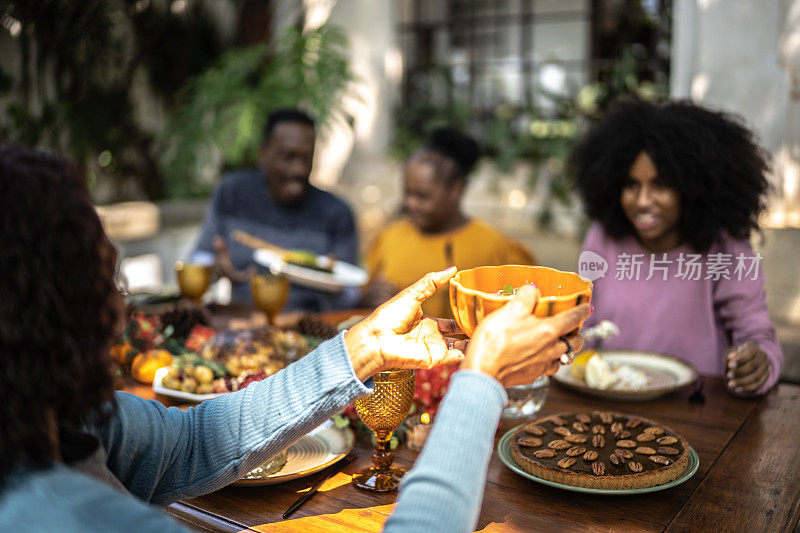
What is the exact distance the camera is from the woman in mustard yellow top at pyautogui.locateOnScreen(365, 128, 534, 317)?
3.53 meters

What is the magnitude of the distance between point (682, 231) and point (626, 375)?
0.80 meters

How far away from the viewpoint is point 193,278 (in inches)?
111

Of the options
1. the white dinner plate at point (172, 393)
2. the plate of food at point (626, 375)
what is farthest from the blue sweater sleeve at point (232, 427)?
the plate of food at point (626, 375)

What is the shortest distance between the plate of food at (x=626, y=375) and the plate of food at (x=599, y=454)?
1.03 feet

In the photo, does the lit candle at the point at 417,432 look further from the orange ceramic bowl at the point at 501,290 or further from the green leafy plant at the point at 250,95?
the green leafy plant at the point at 250,95

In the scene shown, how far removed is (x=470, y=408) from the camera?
99 cm

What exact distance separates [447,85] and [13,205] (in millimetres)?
6126

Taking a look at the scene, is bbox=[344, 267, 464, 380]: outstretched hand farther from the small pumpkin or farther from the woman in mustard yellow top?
the woman in mustard yellow top

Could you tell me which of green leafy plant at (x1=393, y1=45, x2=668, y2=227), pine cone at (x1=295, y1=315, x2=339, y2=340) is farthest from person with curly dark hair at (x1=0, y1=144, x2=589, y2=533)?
green leafy plant at (x1=393, y1=45, x2=668, y2=227)

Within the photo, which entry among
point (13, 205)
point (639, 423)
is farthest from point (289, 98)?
point (13, 205)

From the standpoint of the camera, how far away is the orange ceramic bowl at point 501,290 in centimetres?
116

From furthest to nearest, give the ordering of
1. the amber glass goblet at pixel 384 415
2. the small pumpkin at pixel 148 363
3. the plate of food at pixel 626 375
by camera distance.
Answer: the small pumpkin at pixel 148 363 < the plate of food at pixel 626 375 < the amber glass goblet at pixel 384 415

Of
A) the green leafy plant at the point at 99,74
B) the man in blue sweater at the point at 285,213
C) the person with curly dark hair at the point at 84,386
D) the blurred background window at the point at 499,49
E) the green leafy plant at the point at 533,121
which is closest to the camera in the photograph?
the person with curly dark hair at the point at 84,386

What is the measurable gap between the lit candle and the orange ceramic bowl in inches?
16.7
